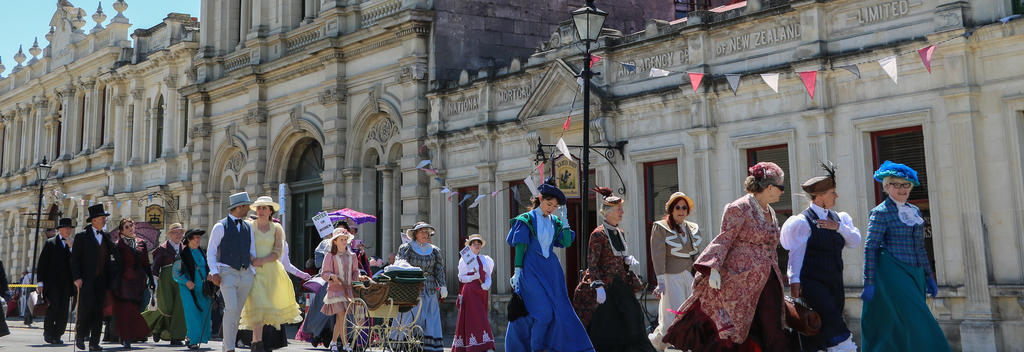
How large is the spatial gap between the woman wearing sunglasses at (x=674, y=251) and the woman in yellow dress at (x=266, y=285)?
412 cm

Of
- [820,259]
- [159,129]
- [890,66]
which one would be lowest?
[820,259]

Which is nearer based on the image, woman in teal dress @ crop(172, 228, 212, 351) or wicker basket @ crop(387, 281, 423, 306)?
wicker basket @ crop(387, 281, 423, 306)

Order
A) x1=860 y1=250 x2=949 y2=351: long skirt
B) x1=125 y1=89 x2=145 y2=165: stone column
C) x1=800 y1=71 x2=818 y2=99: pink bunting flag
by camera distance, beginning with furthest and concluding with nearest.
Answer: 1. x1=125 y1=89 x2=145 y2=165: stone column
2. x1=800 y1=71 x2=818 y2=99: pink bunting flag
3. x1=860 y1=250 x2=949 y2=351: long skirt

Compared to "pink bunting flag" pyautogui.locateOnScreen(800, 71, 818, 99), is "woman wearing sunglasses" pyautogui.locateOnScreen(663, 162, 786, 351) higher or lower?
lower

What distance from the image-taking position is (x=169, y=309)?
16.0 m

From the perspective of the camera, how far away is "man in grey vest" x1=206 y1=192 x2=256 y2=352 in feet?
37.6

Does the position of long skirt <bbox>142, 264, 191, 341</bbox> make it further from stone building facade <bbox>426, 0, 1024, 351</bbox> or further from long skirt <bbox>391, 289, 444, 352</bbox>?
stone building facade <bbox>426, 0, 1024, 351</bbox>

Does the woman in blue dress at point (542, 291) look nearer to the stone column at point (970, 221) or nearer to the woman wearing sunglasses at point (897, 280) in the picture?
the woman wearing sunglasses at point (897, 280)

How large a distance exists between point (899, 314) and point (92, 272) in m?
10.5

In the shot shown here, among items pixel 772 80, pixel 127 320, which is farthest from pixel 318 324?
pixel 772 80

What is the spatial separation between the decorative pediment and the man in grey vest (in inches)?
333

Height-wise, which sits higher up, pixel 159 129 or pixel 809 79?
pixel 159 129

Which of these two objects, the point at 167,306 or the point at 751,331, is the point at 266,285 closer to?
the point at 167,306

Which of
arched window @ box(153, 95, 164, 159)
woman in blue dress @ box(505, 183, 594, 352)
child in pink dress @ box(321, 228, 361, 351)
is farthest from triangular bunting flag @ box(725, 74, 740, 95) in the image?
arched window @ box(153, 95, 164, 159)
